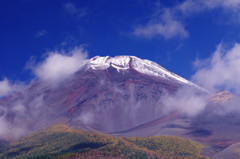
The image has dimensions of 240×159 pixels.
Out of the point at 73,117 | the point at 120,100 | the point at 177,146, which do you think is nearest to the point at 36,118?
the point at 73,117

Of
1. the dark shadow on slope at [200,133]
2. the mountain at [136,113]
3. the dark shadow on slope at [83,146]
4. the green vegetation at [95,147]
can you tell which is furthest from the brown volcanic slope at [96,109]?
the dark shadow on slope at [83,146]

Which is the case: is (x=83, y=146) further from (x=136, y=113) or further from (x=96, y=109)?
(x=96, y=109)

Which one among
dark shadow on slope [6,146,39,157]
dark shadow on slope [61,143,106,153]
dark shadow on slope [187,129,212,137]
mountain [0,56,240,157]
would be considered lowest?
dark shadow on slope [61,143,106,153]

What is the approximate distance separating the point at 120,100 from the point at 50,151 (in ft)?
290

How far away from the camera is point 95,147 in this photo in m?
97.1

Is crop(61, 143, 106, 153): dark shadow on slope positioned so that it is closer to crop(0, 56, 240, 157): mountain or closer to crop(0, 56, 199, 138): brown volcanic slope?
crop(0, 56, 240, 157): mountain

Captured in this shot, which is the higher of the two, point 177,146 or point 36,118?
point 36,118

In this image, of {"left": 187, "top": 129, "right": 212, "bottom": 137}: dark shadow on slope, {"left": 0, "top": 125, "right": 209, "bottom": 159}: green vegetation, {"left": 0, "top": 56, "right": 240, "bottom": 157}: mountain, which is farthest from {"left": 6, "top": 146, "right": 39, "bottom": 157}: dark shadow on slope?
{"left": 187, "top": 129, "right": 212, "bottom": 137}: dark shadow on slope

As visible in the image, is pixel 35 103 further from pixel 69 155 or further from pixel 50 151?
pixel 69 155

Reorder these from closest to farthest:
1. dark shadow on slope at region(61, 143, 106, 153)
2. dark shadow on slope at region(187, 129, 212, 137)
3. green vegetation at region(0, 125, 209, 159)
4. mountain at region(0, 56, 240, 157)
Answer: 1. green vegetation at region(0, 125, 209, 159)
2. dark shadow on slope at region(61, 143, 106, 153)
3. dark shadow on slope at region(187, 129, 212, 137)
4. mountain at region(0, 56, 240, 157)

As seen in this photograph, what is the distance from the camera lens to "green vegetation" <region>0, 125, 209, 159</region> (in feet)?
295

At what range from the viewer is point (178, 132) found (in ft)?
414

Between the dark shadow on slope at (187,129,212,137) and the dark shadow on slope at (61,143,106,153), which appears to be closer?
the dark shadow on slope at (61,143,106,153)

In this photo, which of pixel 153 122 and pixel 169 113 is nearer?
pixel 153 122
